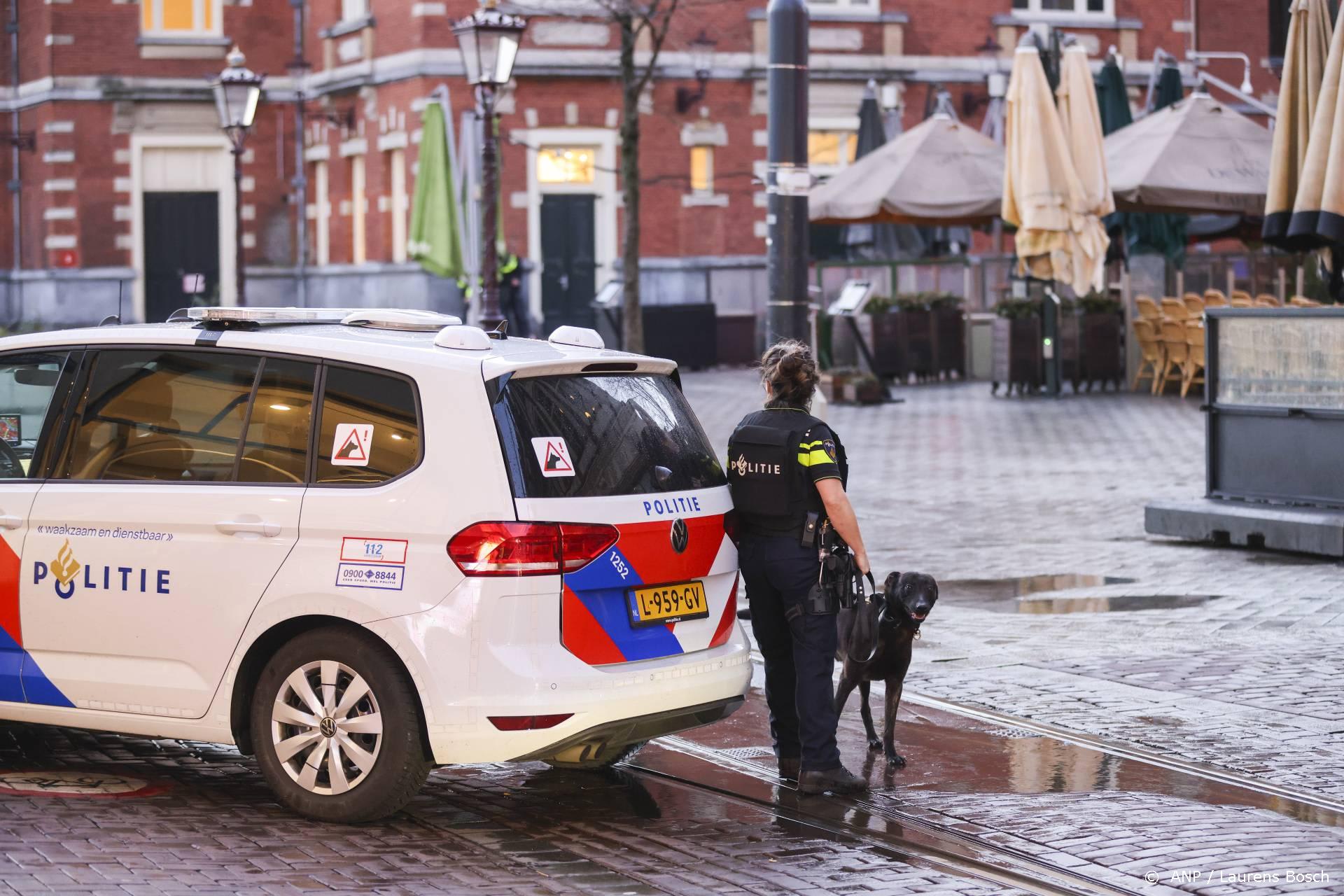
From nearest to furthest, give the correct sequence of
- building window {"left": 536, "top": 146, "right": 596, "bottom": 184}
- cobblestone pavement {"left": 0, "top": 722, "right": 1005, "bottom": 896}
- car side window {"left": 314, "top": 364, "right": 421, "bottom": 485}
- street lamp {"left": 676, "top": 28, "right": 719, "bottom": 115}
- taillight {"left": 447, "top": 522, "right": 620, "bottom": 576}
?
cobblestone pavement {"left": 0, "top": 722, "right": 1005, "bottom": 896}, taillight {"left": 447, "top": 522, "right": 620, "bottom": 576}, car side window {"left": 314, "top": 364, "right": 421, "bottom": 485}, building window {"left": 536, "top": 146, "right": 596, "bottom": 184}, street lamp {"left": 676, "top": 28, "right": 719, "bottom": 115}

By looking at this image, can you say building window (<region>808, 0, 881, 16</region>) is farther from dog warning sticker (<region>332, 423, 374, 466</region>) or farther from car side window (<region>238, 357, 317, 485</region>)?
dog warning sticker (<region>332, 423, 374, 466</region>)

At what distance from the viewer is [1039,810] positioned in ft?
21.7

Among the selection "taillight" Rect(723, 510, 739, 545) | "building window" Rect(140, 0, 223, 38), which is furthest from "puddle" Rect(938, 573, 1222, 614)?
"building window" Rect(140, 0, 223, 38)

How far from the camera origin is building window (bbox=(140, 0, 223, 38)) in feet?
118

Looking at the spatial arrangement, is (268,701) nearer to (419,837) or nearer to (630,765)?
(419,837)

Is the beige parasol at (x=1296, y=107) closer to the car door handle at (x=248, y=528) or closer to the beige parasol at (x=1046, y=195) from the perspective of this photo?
the car door handle at (x=248, y=528)

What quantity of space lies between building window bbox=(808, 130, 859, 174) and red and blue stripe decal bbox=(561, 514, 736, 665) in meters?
28.0

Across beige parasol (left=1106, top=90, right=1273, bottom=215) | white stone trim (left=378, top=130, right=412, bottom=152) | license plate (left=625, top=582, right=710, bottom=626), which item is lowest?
license plate (left=625, top=582, right=710, bottom=626)

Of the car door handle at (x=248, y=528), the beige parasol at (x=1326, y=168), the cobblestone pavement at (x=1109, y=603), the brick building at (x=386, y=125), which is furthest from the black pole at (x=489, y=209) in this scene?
the brick building at (x=386, y=125)

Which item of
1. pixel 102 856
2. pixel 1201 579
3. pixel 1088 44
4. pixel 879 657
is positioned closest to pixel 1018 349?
pixel 1088 44

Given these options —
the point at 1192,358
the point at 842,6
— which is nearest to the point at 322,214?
the point at 842,6

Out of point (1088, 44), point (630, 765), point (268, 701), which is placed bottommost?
point (630, 765)

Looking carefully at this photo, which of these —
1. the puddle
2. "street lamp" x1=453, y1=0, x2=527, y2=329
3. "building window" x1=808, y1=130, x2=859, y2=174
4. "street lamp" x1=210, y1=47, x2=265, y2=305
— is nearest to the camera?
the puddle

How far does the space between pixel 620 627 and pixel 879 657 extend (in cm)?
139
